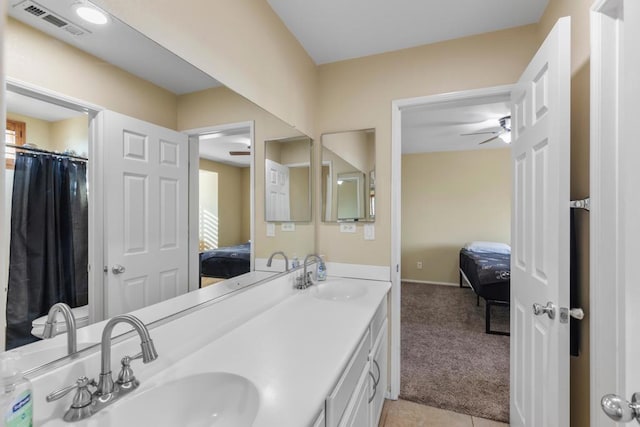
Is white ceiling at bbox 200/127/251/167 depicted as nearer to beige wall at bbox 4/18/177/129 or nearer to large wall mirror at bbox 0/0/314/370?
large wall mirror at bbox 0/0/314/370

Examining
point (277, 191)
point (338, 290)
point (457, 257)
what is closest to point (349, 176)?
point (277, 191)

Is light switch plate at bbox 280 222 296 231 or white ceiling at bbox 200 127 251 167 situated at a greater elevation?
white ceiling at bbox 200 127 251 167

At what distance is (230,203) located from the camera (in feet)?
4.78

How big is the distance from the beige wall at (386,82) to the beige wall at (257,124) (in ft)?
1.13

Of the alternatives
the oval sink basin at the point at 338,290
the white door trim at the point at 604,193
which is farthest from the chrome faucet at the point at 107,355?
the white door trim at the point at 604,193

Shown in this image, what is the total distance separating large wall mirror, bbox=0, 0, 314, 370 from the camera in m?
0.67

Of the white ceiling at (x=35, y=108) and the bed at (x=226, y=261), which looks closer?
the white ceiling at (x=35, y=108)

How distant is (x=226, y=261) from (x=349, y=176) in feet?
3.94

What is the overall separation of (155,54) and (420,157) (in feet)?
16.4

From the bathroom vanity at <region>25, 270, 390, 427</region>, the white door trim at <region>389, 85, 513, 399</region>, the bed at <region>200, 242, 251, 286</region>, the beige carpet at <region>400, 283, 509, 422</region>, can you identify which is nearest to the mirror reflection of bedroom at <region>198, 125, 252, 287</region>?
the bed at <region>200, 242, 251, 286</region>

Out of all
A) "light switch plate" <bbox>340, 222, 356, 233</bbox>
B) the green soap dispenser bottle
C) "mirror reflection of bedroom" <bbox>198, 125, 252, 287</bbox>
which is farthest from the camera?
"light switch plate" <bbox>340, 222, 356, 233</bbox>

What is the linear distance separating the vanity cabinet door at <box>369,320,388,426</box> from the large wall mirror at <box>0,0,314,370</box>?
84cm

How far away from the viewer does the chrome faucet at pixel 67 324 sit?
2.33 feet

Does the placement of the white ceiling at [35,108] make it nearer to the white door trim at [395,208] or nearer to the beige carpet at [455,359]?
the white door trim at [395,208]
